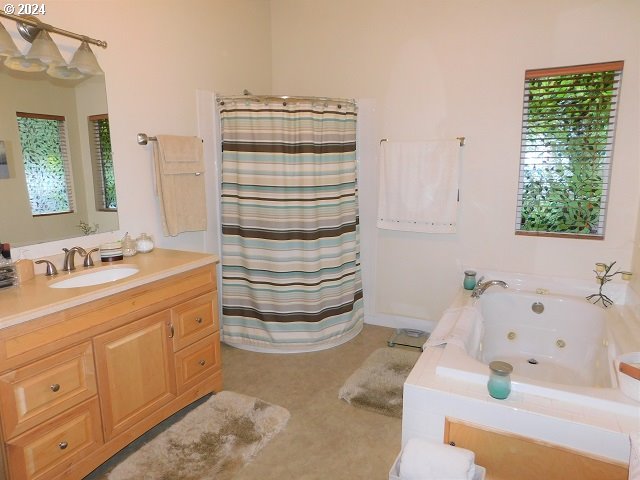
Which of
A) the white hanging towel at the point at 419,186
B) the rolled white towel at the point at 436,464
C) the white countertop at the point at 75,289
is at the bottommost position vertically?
the rolled white towel at the point at 436,464

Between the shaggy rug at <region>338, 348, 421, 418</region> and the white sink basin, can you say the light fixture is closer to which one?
the white sink basin

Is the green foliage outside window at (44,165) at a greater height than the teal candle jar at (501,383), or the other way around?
the green foliage outside window at (44,165)

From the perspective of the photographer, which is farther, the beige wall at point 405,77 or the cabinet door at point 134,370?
the beige wall at point 405,77

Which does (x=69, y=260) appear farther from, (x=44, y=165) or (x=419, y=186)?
(x=419, y=186)

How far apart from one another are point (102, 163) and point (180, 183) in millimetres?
458

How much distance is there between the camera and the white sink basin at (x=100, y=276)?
1.96 meters

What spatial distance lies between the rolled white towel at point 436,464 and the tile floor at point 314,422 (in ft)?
1.56

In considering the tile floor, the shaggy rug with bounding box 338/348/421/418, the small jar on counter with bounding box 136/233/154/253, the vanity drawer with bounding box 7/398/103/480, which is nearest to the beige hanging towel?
the small jar on counter with bounding box 136/233/154/253

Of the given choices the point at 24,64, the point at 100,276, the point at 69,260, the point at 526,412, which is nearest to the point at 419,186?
the point at 526,412

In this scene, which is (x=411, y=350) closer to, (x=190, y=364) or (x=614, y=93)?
(x=190, y=364)

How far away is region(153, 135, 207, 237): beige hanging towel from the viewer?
2.46 metres

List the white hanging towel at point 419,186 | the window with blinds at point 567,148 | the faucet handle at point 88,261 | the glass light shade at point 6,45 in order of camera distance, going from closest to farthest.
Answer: the glass light shade at point 6,45
the faucet handle at point 88,261
the window with blinds at point 567,148
the white hanging towel at point 419,186

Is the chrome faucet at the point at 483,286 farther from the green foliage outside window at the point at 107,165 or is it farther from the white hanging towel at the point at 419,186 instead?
the green foliage outside window at the point at 107,165

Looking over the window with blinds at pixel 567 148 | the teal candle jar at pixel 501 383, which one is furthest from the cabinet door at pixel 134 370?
the window with blinds at pixel 567 148
